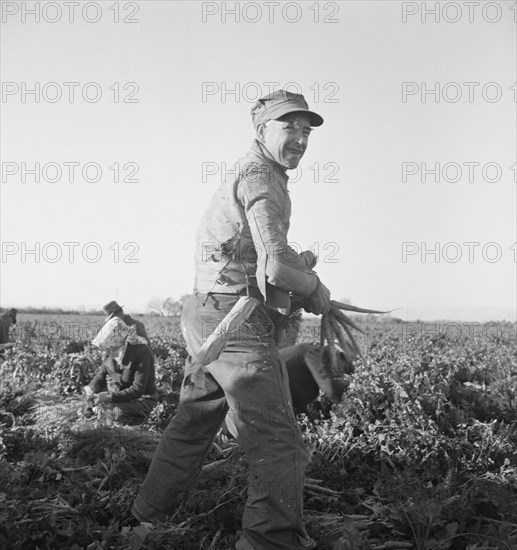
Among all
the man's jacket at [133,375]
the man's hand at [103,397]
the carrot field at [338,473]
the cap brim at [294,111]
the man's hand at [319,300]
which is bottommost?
the carrot field at [338,473]

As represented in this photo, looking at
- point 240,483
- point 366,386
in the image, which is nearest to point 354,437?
point 366,386

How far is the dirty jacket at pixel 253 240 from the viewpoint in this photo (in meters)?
3.13

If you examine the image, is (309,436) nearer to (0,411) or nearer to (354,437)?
(354,437)

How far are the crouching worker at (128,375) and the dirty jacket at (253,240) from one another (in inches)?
129

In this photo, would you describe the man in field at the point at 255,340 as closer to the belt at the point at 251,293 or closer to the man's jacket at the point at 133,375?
the belt at the point at 251,293

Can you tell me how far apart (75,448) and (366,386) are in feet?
8.14

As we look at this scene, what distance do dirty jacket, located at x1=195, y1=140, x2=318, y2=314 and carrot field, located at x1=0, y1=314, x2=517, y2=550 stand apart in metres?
1.16

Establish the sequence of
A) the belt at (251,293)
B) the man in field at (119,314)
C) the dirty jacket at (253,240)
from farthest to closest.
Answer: the man in field at (119,314), the belt at (251,293), the dirty jacket at (253,240)

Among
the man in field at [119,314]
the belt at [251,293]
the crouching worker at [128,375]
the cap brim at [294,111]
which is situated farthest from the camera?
the man in field at [119,314]

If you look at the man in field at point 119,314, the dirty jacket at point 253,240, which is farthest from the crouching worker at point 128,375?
the dirty jacket at point 253,240

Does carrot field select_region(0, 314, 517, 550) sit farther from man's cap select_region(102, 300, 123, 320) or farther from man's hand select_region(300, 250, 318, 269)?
man's hand select_region(300, 250, 318, 269)

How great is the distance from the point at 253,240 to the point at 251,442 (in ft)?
3.13

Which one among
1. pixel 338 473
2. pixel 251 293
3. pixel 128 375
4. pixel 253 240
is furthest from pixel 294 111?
pixel 128 375

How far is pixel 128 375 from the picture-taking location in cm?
670
